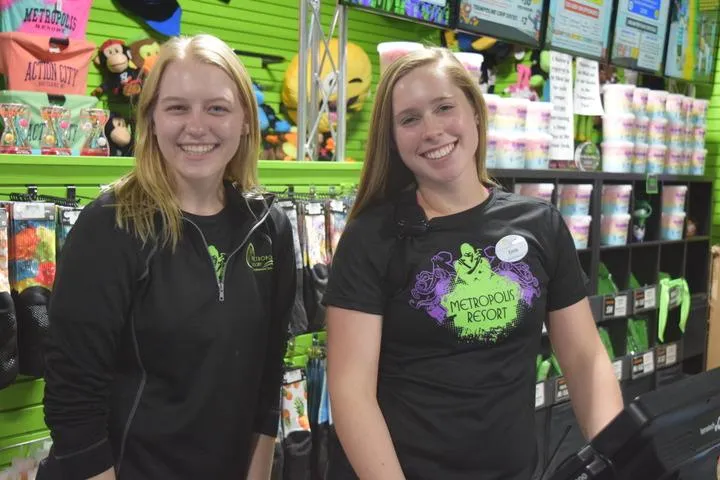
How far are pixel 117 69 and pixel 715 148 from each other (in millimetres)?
4171

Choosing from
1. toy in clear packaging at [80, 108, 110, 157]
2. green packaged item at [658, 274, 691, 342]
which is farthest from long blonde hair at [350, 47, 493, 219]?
green packaged item at [658, 274, 691, 342]

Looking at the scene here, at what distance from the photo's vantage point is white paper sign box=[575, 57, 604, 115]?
425 centimetres

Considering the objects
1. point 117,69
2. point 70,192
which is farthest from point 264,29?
point 70,192

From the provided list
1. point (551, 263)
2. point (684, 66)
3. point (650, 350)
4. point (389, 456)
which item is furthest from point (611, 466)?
point (684, 66)

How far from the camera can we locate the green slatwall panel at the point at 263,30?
491cm

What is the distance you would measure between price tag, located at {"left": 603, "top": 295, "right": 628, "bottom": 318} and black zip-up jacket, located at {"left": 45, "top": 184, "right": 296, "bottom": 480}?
2.68 m

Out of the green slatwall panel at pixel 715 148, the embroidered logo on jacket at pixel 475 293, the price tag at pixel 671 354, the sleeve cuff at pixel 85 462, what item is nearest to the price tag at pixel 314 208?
the embroidered logo on jacket at pixel 475 293

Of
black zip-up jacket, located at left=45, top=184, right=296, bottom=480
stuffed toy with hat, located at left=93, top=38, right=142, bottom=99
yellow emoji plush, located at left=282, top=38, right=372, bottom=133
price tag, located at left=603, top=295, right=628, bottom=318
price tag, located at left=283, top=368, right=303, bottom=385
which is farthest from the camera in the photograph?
yellow emoji plush, located at left=282, top=38, right=372, bottom=133

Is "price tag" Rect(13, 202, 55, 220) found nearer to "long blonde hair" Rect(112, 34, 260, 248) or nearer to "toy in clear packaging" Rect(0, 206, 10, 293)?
"toy in clear packaging" Rect(0, 206, 10, 293)

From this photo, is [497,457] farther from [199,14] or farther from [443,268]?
[199,14]

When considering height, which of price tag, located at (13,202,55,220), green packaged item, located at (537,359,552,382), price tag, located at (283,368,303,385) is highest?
price tag, located at (13,202,55,220)

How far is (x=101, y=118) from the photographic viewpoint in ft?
9.39

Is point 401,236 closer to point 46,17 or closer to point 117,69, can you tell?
point 46,17

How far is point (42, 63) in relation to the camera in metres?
3.85
